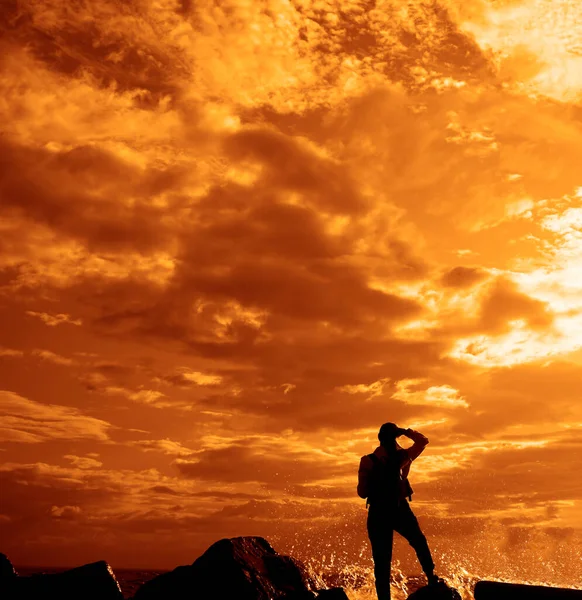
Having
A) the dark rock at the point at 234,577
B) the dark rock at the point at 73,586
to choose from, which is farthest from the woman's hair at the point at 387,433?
the dark rock at the point at 73,586

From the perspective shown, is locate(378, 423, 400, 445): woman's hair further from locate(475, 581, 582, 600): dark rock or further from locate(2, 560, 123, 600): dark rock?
locate(2, 560, 123, 600): dark rock

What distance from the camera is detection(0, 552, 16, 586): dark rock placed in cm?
1630

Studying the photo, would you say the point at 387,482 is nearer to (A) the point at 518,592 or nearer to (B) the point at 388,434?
(B) the point at 388,434

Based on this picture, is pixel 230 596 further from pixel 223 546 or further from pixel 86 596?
pixel 86 596

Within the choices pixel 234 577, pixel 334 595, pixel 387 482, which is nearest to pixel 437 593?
pixel 334 595

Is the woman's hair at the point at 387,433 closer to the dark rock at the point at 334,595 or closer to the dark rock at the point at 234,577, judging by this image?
the dark rock at the point at 334,595

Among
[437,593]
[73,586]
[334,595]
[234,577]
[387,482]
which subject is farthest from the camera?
[73,586]

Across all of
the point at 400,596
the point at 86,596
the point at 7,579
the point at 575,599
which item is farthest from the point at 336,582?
the point at 575,599

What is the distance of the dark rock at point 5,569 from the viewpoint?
53.5ft

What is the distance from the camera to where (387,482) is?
39.6 ft

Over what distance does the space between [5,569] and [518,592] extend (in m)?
12.0

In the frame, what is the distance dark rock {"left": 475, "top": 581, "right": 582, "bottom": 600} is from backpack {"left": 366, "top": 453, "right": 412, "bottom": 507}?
188 cm

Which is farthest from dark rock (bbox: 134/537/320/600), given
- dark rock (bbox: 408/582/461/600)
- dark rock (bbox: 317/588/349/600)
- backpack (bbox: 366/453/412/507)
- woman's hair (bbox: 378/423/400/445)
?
woman's hair (bbox: 378/423/400/445)

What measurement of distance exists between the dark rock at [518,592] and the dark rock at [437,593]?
1.20 ft
